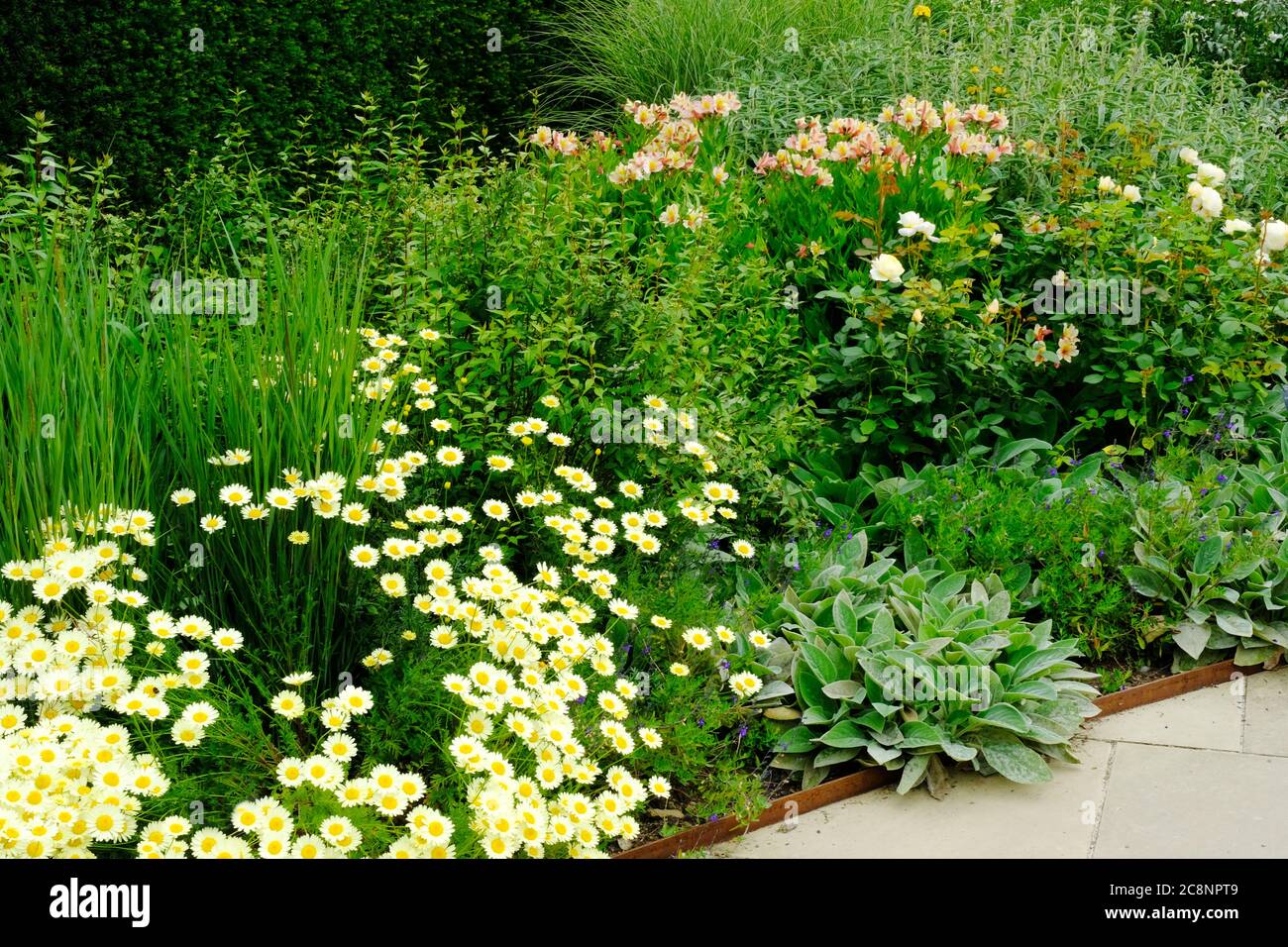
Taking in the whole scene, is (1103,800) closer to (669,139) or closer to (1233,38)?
(669,139)

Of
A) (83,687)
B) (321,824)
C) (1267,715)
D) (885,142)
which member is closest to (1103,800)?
(1267,715)

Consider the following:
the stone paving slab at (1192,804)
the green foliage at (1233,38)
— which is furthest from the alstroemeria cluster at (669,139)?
the green foliage at (1233,38)

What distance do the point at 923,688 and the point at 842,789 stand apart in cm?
36

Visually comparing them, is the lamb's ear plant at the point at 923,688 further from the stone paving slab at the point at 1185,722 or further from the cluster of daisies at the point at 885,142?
the cluster of daisies at the point at 885,142

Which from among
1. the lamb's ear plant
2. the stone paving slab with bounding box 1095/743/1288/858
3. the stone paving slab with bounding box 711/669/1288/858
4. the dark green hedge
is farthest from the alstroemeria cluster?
the stone paving slab with bounding box 1095/743/1288/858

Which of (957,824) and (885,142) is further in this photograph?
(885,142)

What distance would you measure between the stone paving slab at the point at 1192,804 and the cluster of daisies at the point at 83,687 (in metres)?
2.18

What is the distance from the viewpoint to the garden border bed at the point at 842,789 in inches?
121

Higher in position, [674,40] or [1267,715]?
[674,40]

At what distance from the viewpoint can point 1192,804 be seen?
10.4ft

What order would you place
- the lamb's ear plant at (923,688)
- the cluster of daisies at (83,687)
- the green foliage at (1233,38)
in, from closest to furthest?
1. the cluster of daisies at (83,687)
2. the lamb's ear plant at (923,688)
3. the green foliage at (1233,38)

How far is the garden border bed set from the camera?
307cm

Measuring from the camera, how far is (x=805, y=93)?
23.9ft

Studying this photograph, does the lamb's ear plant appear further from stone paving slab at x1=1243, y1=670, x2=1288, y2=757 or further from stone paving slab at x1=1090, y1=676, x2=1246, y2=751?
stone paving slab at x1=1243, y1=670, x2=1288, y2=757
